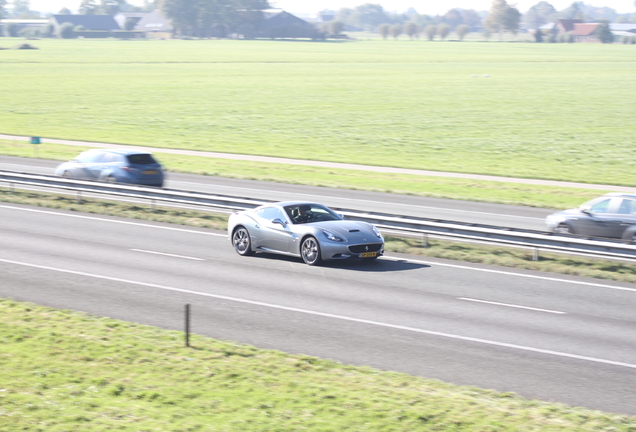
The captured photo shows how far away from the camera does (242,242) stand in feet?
61.7

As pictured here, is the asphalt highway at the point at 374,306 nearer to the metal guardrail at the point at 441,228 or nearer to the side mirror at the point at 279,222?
the side mirror at the point at 279,222

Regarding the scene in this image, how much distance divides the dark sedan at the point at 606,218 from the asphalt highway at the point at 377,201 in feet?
8.03

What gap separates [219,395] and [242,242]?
9972mm

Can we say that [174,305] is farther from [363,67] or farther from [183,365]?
[363,67]

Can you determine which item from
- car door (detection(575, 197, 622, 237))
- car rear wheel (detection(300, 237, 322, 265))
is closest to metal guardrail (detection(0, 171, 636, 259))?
car door (detection(575, 197, 622, 237))

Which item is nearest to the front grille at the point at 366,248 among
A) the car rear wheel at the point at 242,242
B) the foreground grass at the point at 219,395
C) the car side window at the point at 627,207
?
the car rear wheel at the point at 242,242

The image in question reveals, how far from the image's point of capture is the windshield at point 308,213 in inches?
715

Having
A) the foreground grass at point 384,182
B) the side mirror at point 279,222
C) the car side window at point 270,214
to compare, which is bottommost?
the foreground grass at point 384,182

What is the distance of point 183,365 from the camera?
10.1 m

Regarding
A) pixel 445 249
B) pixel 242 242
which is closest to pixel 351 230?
pixel 242 242

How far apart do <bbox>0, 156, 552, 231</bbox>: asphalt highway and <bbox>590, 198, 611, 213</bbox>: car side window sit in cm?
280

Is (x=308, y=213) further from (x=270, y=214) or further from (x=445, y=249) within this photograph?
(x=445, y=249)

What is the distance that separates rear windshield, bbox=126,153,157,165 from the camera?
2748cm

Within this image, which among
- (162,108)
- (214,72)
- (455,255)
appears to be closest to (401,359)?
(455,255)
